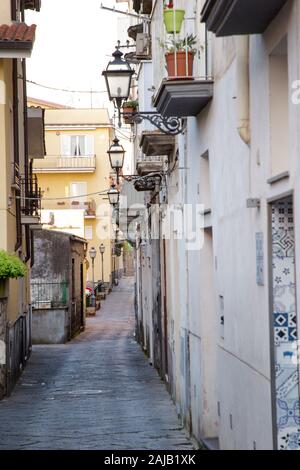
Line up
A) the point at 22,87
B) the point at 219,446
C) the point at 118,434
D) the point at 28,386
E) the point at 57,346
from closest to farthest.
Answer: the point at 219,446, the point at 118,434, the point at 28,386, the point at 22,87, the point at 57,346

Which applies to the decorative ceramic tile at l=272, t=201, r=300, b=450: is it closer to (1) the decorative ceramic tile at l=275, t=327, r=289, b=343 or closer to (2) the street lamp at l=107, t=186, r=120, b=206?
(1) the decorative ceramic tile at l=275, t=327, r=289, b=343

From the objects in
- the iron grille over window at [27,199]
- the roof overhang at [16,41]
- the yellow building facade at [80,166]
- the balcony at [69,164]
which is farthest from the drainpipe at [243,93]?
the balcony at [69,164]

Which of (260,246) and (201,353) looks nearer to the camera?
(260,246)

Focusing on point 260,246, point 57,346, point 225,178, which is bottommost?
point 57,346

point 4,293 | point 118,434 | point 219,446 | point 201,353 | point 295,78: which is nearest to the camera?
point 295,78

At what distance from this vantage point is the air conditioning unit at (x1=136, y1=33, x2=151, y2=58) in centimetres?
2253

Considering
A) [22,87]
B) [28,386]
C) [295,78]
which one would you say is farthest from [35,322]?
[295,78]

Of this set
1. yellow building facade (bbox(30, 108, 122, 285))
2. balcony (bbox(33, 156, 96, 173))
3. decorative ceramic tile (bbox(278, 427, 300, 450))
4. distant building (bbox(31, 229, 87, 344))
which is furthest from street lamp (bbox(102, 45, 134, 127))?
balcony (bbox(33, 156, 96, 173))

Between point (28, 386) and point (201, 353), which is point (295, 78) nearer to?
point (201, 353)

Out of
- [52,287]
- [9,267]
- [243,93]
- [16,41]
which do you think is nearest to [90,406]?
[9,267]

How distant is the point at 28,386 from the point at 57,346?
12.9 metres

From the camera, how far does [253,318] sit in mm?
8734

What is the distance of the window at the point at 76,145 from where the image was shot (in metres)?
66.8

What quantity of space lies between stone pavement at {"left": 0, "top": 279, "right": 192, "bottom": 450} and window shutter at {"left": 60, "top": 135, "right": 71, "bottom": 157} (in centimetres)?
3603
